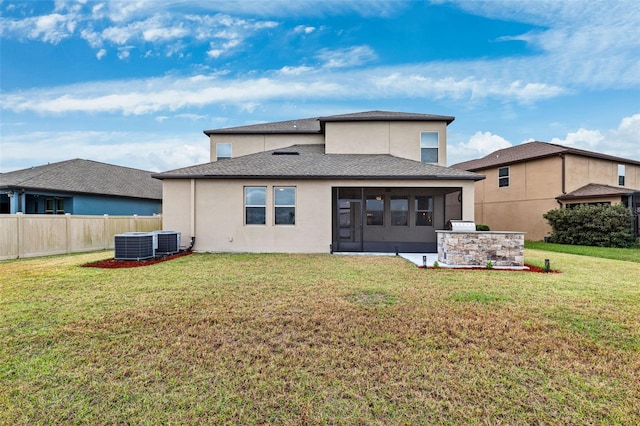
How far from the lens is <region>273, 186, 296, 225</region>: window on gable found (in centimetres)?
1134

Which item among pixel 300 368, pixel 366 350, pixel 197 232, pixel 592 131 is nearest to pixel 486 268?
pixel 366 350

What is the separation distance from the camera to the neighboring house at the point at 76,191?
14531 millimetres

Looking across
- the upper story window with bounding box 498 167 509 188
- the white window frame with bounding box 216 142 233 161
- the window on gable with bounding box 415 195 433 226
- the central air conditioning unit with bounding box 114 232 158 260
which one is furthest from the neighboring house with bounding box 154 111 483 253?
the upper story window with bounding box 498 167 509 188

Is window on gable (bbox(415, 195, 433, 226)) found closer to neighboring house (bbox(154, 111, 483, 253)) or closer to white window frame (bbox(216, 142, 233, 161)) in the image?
neighboring house (bbox(154, 111, 483, 253))

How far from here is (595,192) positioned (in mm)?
14859

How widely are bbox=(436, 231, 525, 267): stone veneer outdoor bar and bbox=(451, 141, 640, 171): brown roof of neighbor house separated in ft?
37.2

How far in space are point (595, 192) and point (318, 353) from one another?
18667mm

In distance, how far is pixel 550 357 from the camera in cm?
318

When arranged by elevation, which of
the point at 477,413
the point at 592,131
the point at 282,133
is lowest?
the point at 477,413

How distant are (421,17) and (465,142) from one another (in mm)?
15892

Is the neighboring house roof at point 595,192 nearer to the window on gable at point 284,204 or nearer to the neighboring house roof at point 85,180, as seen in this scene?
the window on gable at point 284,204

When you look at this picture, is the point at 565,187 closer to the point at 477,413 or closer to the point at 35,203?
the point at 477,413

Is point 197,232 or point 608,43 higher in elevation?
point 608,43

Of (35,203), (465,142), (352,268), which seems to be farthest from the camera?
(465,142)
